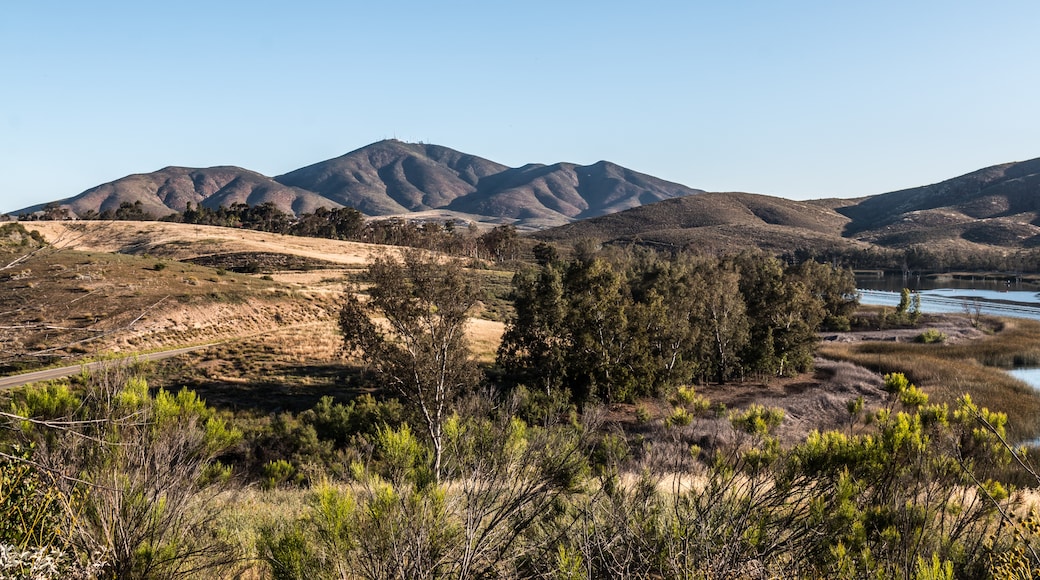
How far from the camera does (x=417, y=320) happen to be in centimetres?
1666

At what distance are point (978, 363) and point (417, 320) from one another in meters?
38.0

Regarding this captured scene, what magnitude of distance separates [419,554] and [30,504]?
3240 millimetres

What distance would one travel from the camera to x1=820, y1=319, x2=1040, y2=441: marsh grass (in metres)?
25.2

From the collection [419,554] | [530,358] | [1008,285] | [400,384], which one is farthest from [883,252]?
[419,554]

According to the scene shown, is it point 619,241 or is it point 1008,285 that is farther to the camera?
point 619,241

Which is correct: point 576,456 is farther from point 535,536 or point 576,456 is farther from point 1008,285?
point 1008,285

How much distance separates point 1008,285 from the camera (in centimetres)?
9181

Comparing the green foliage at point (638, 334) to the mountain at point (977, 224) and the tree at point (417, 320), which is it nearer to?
the tree at point (417, 320)

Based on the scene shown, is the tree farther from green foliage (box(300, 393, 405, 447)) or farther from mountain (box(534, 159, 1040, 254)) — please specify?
mountain (box(534, 159, 1040, 254))

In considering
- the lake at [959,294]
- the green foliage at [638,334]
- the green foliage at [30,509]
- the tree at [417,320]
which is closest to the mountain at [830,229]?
the lake at [959,294]

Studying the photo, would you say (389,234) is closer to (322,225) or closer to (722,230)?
(322,225)

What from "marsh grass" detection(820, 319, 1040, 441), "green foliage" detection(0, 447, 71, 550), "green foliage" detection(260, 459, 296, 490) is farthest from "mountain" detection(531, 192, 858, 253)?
"green foliage" detection(0, 447, 71, 550)

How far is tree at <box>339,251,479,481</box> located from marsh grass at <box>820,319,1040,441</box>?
64.0ft

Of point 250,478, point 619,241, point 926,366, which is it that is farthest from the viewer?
point 619,241
